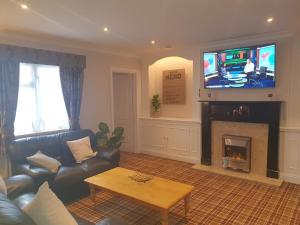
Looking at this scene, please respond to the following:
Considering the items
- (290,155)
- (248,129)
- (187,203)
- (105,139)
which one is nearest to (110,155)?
(105,139)

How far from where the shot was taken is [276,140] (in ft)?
13.1

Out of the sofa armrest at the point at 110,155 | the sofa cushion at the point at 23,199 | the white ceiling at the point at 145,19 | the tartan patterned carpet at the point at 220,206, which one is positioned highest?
the white ceiling at the point at 145,19

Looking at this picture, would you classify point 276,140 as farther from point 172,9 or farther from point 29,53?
point 29,53

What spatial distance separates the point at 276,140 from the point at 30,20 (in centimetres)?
424

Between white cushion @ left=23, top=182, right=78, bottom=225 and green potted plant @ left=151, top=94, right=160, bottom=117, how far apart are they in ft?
13.8

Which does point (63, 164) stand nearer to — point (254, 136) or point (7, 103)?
point (7, 103)

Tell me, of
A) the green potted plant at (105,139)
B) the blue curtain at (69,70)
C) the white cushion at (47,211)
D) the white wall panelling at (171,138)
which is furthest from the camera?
the white wall panelling at (171,138)

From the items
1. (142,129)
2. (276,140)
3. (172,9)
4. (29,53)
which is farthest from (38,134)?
(276,140)

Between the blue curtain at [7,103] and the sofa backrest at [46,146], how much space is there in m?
0.17

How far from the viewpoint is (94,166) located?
361 centimetres

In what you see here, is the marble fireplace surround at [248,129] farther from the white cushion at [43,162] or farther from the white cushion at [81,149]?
the white cushion at [43,162]

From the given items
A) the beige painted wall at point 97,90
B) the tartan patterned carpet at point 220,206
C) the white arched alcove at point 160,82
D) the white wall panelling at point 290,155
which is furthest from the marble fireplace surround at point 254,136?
the beige painted wall at point 97,90

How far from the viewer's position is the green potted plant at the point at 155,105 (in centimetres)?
568

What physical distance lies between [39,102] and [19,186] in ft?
5.99
